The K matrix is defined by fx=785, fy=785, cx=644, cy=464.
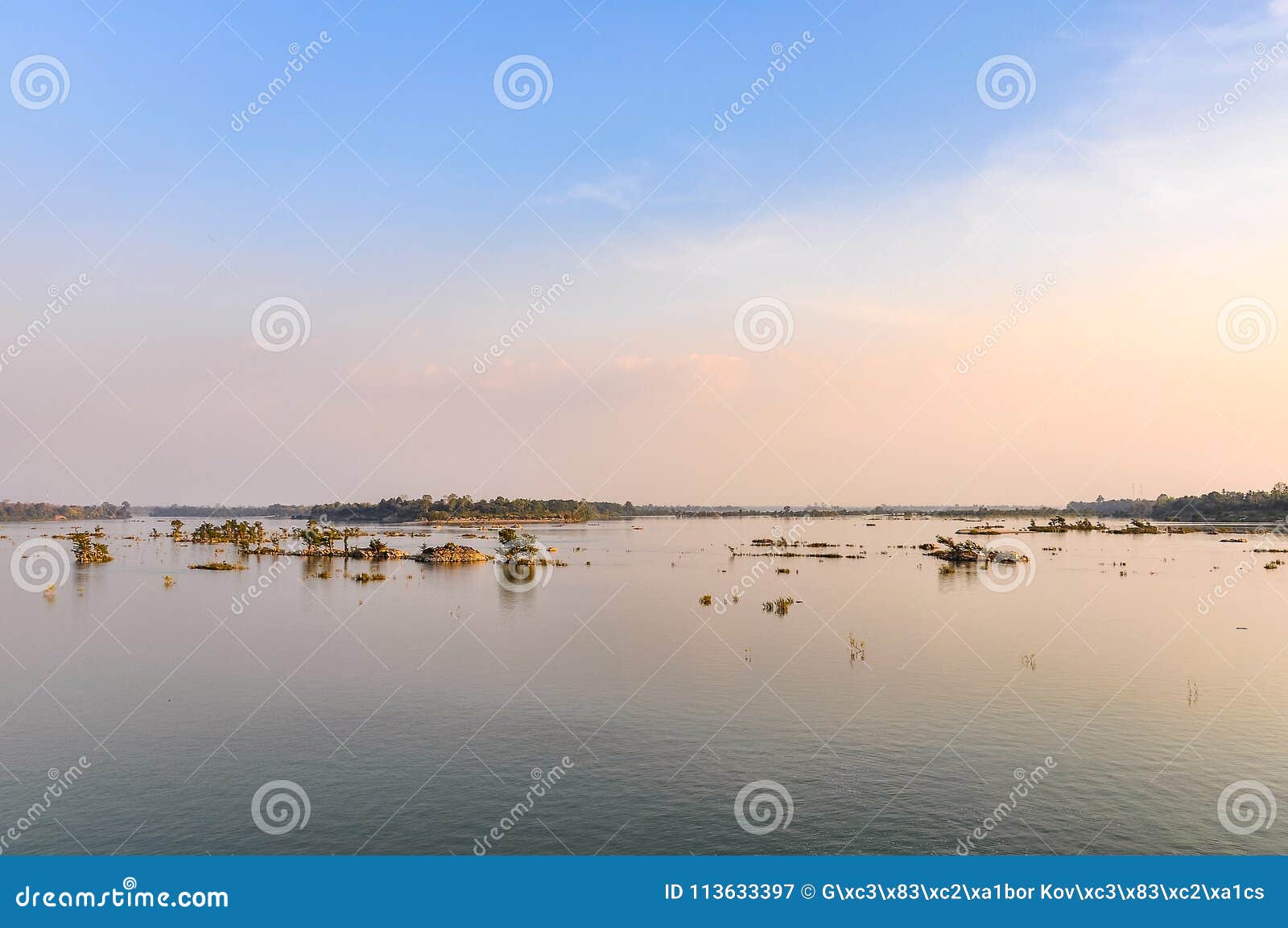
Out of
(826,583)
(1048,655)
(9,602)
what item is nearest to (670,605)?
(826,583)

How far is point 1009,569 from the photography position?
92250 millimetres

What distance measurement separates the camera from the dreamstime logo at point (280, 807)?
22219mm

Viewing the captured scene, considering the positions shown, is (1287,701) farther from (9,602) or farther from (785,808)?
(9,602)

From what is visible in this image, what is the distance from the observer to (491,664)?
42.0 m

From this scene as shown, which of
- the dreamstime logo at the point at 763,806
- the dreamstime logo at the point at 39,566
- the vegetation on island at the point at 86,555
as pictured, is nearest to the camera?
the dreamstime logo at the point at 763,806

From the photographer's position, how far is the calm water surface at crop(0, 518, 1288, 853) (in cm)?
2211
